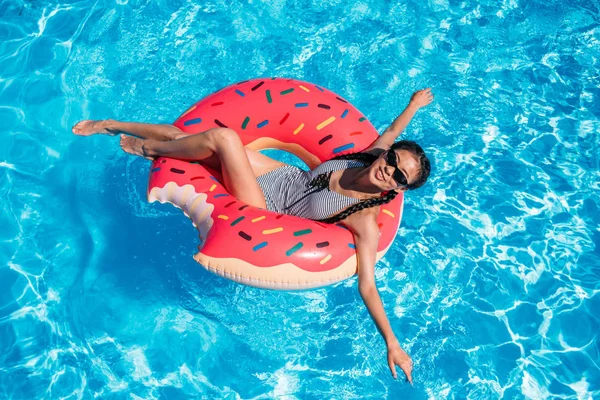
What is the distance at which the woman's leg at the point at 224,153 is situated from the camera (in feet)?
12.8

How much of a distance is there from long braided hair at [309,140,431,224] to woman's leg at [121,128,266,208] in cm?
43

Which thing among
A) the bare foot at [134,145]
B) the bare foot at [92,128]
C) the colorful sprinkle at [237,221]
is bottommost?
the colorful sprinkle at [237,221]

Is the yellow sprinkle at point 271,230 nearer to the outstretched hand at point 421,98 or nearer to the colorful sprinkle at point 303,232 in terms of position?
the colorful sprinkle at point 303,232

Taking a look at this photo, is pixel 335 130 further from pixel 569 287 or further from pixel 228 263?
pixel 569 287

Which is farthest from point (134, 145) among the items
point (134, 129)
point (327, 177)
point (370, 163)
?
point (370, 163)

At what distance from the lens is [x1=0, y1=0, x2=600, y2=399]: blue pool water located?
4.44 m

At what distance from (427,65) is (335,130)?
202 centimetres

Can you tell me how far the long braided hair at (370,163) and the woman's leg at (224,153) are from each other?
433 millimetres

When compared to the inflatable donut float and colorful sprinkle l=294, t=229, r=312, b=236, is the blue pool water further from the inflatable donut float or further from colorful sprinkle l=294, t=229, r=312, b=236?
colorful sprinkle l=294, t=229, r=312, b=236

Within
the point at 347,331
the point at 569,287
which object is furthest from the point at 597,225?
the point at 347,331

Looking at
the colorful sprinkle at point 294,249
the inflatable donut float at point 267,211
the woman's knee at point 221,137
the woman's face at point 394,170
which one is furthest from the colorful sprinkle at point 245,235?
the woman's face at point 394,170

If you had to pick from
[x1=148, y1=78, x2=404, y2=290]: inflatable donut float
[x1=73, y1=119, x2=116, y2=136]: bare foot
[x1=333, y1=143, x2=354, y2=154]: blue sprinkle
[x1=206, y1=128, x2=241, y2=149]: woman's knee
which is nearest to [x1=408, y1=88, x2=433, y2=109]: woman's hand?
[x1=148, y1=78, x2=404, y2=290]: inflatable donut float

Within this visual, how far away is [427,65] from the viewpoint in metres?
6.00

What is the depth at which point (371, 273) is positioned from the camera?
3846 mm
